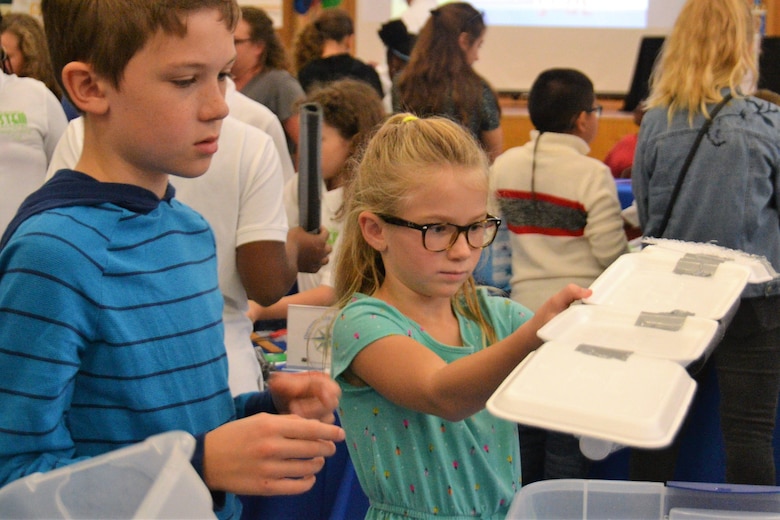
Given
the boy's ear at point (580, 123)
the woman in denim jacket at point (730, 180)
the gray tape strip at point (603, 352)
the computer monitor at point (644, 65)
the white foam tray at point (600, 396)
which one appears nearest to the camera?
the white foam tray at point (600, 396)

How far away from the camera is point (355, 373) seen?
1.34m

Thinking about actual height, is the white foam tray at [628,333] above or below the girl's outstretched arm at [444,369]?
above

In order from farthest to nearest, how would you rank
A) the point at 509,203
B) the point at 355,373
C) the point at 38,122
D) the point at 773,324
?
the point at 509,203 < the point at 38,122 < the point at 773,324 < the point at 355,373

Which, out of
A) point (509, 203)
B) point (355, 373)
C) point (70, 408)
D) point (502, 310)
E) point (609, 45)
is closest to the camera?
point (70, 408)

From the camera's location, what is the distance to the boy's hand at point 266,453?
0.88 meters

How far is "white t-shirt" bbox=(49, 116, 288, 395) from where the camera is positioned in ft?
6.01

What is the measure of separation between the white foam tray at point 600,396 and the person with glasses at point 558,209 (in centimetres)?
194

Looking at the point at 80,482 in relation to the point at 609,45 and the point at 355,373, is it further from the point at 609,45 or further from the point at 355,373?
the point at 609,45

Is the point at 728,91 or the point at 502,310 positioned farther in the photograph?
the point at 728,91

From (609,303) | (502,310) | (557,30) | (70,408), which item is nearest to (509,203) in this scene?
(502,310)

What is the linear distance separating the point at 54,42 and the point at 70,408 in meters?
0.42

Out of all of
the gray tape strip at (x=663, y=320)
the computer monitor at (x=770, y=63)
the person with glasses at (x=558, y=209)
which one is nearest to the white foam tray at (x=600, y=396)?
the gray tape strip at (x=663, y=320)

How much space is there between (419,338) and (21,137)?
1.79 metres

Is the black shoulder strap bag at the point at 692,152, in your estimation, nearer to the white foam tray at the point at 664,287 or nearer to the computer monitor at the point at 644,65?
the white foam tray at the point at 664,287
